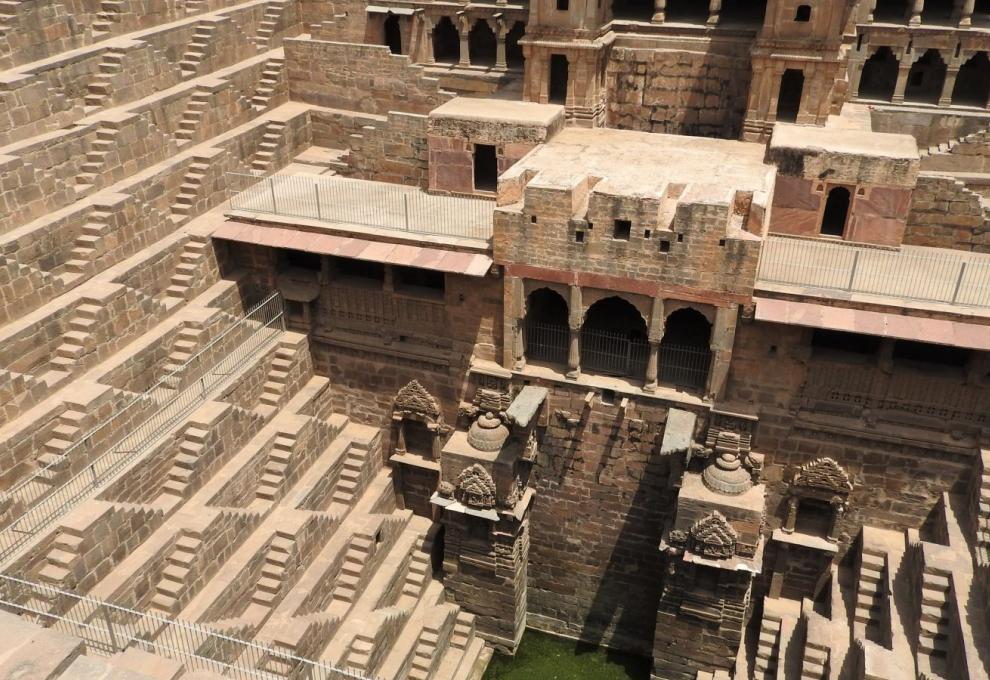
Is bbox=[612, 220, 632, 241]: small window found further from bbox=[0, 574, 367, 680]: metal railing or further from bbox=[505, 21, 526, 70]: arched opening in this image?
bbox=[505, 21, 526, 70]: arched opening

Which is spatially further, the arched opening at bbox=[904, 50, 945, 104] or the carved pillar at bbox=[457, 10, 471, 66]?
the arched opening at bbox=[904, 50, 945, 104]

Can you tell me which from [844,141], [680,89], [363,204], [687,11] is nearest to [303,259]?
[363,204]

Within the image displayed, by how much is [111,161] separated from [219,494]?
9074mm

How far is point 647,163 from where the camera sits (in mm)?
21891

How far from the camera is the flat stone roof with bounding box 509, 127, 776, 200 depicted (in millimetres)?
19672

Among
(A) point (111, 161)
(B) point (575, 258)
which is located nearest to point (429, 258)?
(B) point (575, 258)

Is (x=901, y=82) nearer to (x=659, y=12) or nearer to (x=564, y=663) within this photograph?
(x=659, y=12)

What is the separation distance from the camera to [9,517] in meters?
16.6

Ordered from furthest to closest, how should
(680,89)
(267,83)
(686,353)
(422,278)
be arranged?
(267,83) < (680,89) < (422,278) < (686,353)

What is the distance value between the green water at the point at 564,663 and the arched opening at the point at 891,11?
24457mm

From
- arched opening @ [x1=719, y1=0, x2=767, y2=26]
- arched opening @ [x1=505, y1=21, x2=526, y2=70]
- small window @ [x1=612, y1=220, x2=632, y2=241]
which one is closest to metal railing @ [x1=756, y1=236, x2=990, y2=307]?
small window @ [x1=612, y1=220, x2=632, y2=241]

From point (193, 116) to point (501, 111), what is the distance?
8921 millimetres

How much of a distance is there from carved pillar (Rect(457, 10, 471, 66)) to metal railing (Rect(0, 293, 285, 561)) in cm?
1264

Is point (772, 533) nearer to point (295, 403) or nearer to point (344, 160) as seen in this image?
point (295, 403)
